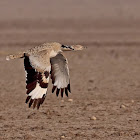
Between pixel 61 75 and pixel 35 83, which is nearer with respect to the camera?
pixel 35 83

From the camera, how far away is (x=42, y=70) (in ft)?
24.6

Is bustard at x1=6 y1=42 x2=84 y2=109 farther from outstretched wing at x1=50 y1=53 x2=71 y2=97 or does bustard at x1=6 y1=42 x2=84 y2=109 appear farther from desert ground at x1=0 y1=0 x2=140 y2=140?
desert ground at x1=0 y1=0 x2=140 y2=140

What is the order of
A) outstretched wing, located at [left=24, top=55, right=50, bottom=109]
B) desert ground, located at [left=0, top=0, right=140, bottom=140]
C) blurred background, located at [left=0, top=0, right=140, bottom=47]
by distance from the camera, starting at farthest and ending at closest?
blurred background, located at [left=0, top=0, right=140, bottom=47] < desert ground, located at [left=0, top=0, right=140, bottom=140] < outstretched wing, located at [left=24, top=55, right=50, bottom=109]

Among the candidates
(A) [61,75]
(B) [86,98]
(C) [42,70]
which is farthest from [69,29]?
(C) [42,70]

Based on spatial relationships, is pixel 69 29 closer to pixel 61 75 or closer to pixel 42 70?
pixel 61 75

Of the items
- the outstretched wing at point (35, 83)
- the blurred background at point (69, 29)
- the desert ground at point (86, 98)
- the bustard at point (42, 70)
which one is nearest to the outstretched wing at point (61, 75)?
the bustard at point (42, 70)

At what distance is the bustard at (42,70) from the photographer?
7.48 m

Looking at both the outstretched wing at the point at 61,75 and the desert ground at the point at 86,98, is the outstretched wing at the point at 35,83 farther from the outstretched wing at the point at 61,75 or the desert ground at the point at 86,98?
the outstretched wing at the point at 61,75

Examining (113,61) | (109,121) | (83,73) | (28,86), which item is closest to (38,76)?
(28,86)

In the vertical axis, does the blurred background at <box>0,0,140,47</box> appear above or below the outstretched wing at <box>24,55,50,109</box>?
above

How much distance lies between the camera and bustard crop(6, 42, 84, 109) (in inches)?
294

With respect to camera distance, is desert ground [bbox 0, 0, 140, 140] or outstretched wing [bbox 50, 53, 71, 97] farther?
outstretched wing [bbox 50, 53, 71, 97]

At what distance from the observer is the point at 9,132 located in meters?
8.29

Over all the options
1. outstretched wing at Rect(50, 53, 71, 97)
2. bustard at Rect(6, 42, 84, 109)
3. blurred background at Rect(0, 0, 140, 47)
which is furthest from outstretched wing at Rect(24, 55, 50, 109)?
blurred background at Rect(0, 0, 140, 47)
